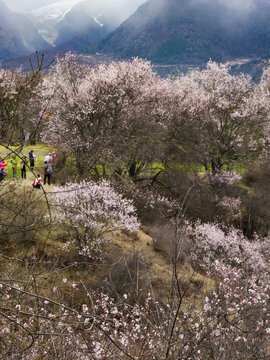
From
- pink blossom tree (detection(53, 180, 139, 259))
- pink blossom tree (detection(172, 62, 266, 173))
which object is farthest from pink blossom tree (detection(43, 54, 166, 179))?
pink blossom tree (detection(53, 180, 139, 259))

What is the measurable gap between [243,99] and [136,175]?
Result: 34.0 ft

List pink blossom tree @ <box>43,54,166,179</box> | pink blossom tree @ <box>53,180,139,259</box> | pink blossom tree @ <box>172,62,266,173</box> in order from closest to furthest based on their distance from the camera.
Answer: pink blossom tree @ <box>53,180,139,259</box>
pink blossom tree @ <box>43,54,166,179</box>
pink blossom tree @ <box>172,62,266,173</box>

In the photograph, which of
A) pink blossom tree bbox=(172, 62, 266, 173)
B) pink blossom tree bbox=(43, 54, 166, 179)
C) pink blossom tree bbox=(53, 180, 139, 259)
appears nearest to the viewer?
pink blossom tree bbox=(53, 180, 139, 259)

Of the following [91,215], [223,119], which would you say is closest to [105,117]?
[91,215]

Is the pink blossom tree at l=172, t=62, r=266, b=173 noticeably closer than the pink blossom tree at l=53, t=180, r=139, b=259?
No

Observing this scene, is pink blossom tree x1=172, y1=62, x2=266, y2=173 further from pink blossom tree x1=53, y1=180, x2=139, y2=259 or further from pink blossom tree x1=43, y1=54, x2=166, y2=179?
pink blossom tree x1=53, y1=180, x2=139, y2=259

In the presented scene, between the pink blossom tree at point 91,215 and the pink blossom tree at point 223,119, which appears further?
the pink blossom tree at point 223,119

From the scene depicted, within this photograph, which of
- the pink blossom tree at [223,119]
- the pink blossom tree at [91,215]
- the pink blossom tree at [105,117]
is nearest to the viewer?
the pink blossom tree at [91,215]

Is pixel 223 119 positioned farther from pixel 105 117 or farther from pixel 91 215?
pixel 91 215

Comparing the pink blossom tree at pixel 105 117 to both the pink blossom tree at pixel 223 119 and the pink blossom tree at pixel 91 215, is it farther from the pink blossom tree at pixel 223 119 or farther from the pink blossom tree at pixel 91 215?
the pink blossom tree at pixel 91 215

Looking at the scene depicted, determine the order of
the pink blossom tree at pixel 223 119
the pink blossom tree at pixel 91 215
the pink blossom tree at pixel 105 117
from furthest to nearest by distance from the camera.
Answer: the pink blossom tree at pixel 223 119 → the pink blossom tree at pixel 105 117 → the pink blossom tree at pixel 91 215

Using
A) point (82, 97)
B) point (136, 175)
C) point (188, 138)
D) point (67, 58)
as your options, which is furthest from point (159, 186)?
point (67, 58)

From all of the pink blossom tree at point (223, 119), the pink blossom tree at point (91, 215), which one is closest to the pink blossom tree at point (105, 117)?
the pink blossom tree at point (223, 119)

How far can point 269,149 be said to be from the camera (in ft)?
70.1
